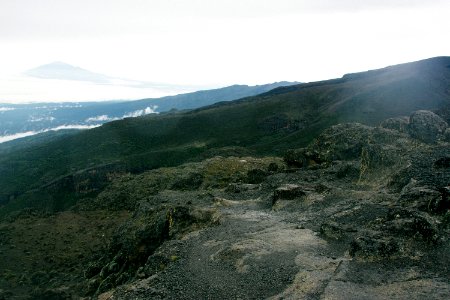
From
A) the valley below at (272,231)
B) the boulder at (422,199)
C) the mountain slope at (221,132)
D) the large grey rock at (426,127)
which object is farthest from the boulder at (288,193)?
the mountain slope at (221,132)

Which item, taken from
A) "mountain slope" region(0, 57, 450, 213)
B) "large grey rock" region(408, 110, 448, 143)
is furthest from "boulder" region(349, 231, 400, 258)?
"mountain slope" region(0, 57, 450, 213)

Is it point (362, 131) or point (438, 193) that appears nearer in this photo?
point (438, 193)

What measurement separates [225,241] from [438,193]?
11.5 metres

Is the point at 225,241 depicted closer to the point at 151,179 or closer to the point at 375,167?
the point at 375,167

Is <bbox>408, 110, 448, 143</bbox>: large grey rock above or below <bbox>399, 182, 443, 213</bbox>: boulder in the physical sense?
above

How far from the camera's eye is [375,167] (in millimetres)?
29031

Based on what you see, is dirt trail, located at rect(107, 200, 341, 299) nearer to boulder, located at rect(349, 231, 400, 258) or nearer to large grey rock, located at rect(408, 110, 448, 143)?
boulder, located at rect(349, 231, 400, 258)

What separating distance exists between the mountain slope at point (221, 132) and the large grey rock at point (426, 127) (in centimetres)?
6748

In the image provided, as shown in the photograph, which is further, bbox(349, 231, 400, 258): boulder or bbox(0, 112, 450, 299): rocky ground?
bbox(349, 231, 400, 258): boulder

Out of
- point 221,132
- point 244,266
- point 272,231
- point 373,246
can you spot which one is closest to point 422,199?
point 373,246

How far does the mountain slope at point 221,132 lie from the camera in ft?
392

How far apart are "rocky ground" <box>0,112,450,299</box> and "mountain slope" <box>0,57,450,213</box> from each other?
66.3 meters

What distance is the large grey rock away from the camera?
1412 inches

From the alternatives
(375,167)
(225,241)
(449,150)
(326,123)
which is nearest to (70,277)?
(225,241)
